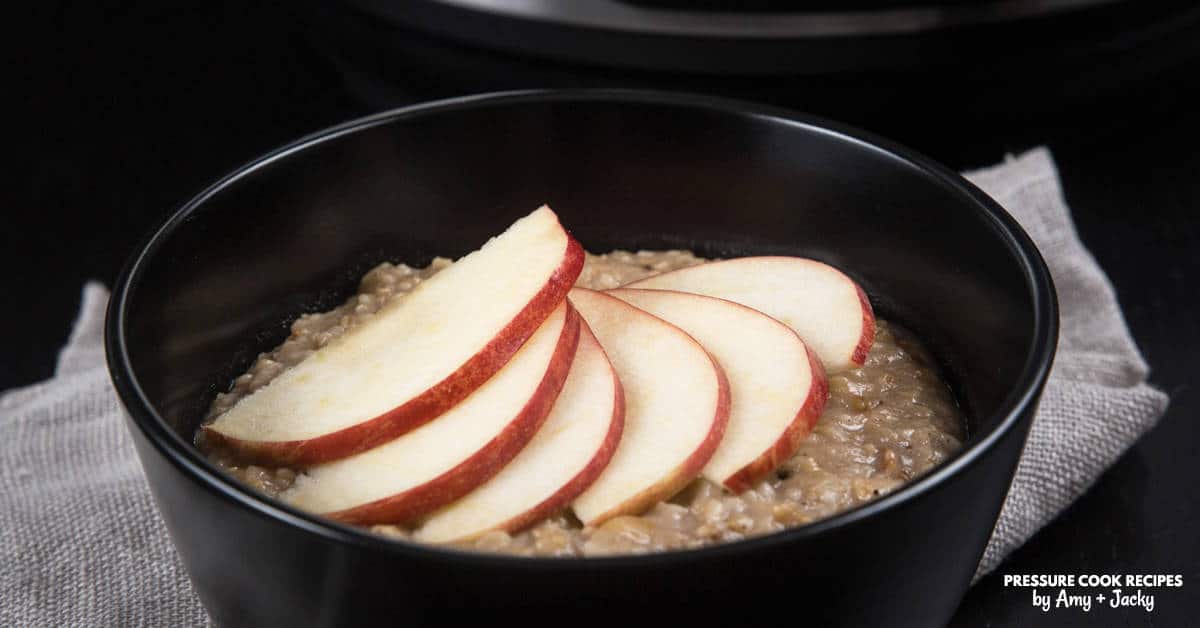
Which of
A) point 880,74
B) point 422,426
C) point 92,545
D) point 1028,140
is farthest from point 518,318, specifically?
point 1028,140

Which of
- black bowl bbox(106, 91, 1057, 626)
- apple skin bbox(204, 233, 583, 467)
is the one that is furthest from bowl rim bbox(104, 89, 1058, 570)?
apple skin bbox(204, 233, 583, 467)

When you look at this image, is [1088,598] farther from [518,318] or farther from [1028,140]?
[1028,140]

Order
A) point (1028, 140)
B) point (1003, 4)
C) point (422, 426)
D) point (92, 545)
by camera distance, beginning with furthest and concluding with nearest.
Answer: point (1028, 140)
point (1003, 4)
point (92, 545)
point (422, 426)

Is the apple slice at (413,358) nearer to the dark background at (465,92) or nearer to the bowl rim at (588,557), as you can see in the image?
the bowl rim at (588,557)

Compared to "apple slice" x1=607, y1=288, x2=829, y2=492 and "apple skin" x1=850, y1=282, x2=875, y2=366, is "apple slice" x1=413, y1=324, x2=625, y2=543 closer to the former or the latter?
"apple slice" x1=607, y1=288, x2=829, y2=492

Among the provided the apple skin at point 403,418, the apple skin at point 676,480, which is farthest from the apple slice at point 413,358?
the apple skin at point 676,480

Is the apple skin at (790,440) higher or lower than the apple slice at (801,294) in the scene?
lower
